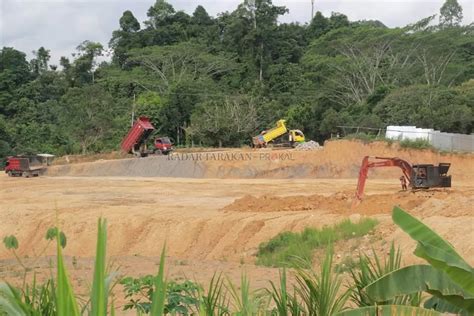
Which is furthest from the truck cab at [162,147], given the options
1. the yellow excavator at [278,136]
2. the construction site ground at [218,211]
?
the yellow excavator at [278,136]

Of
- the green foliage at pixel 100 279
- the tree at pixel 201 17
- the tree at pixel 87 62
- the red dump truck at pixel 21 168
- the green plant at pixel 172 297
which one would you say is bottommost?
the red dump truck at pixel 21 168

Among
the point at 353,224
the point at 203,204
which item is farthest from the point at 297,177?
the point at 353,224

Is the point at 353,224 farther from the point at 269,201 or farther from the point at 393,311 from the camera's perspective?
the point at 393,311

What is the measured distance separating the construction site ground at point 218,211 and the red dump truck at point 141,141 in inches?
158

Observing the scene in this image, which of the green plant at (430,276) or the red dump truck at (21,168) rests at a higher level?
the green plant at (430,276)

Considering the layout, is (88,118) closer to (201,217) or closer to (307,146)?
(307,146)

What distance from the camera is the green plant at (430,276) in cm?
335

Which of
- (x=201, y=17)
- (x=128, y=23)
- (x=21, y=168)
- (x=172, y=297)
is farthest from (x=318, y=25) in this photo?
(x=172, y=297)

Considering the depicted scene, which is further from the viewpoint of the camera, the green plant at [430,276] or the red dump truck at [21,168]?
the red dump truck at [21,168]

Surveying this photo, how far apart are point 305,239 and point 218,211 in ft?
20.4

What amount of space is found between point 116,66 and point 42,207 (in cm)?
5599

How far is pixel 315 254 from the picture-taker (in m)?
13.4

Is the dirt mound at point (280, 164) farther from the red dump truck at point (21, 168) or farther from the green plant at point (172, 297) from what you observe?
the green plant at point (172, 297)

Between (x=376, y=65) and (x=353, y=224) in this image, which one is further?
(x=376, y=65)
